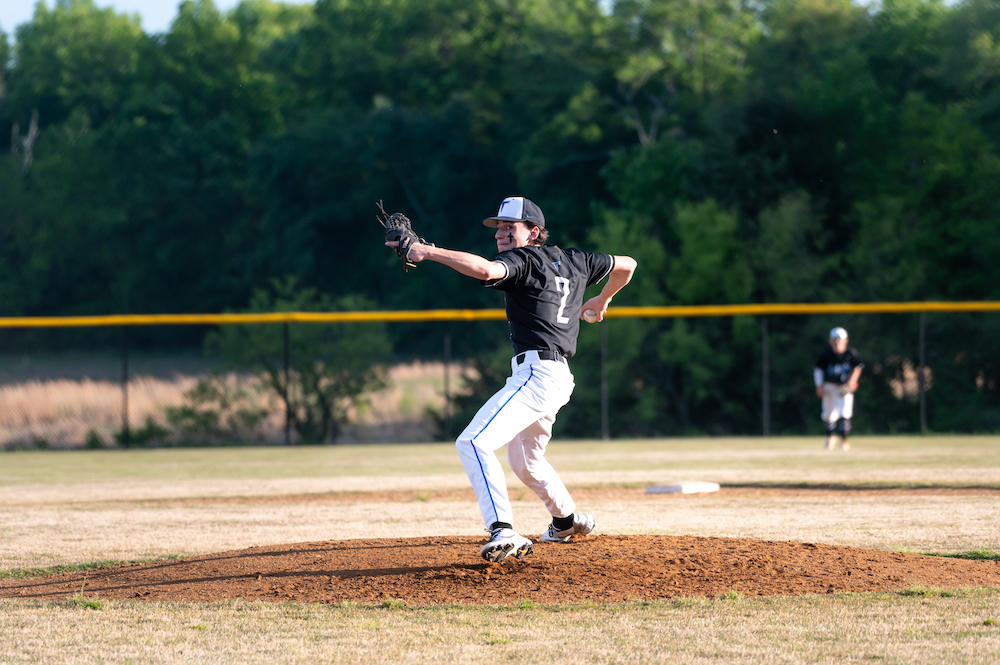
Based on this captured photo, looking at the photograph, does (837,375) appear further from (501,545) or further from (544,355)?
(501,545)

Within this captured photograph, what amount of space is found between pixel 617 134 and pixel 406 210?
39.6 ft

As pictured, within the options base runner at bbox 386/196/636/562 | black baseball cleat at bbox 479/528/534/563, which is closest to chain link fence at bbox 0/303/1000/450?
base runner at bbox 386/196/636/562

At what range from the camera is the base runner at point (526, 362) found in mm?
6059

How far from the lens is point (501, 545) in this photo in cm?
597

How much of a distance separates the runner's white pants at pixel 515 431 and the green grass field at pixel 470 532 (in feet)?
2.28

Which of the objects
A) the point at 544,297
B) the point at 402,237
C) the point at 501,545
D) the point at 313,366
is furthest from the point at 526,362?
the point at 313,366

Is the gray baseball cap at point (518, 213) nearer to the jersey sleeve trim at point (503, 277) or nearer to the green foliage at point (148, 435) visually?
the jersey sleeve trim at point (503, 277)

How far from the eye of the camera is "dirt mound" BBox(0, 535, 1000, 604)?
19.6ft

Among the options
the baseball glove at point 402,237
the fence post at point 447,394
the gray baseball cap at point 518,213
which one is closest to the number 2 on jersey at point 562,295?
the gray baseball cap at point 518,213

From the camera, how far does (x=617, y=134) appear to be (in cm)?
4262

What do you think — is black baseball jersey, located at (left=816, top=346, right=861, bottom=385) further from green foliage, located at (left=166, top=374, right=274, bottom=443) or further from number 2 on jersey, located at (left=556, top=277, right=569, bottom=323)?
number 2 on jersey, located at (left=556, top=277, right=569, bottom=323)

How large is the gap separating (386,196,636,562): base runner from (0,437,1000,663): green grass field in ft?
2.45

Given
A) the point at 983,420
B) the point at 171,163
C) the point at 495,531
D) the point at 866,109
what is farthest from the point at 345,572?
the point at 171,163

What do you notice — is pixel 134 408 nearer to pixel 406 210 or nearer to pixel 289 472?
pixel 289 472
